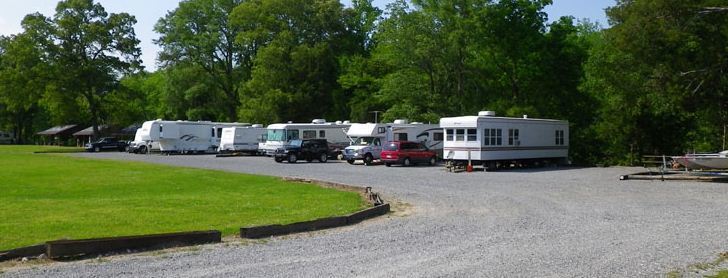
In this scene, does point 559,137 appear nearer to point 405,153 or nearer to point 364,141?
point 405,153

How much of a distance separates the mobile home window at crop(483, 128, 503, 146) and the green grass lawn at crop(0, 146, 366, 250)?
1154cm

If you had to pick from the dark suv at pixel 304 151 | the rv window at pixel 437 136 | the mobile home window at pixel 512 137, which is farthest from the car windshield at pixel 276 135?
the mobile home window at pixel 512 137

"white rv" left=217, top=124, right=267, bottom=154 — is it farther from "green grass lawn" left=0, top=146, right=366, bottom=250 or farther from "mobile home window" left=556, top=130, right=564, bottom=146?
"green grass lawn" left=0, top=146, right=366, bottom=250

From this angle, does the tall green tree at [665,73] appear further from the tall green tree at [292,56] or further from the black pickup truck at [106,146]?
the black pickup truck at [106,146]

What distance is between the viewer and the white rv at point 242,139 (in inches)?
1954

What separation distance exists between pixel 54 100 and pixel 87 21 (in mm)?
8995

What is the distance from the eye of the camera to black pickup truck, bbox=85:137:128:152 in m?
60.6

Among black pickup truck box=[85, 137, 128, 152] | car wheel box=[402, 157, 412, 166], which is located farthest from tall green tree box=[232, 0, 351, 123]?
car wheel box=[402, 157, 412, 166]

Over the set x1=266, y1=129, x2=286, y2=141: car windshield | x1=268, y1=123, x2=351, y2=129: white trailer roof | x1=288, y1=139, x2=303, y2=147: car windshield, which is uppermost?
x1=268, y1=123, x2=351, y2=129: white trailer roof

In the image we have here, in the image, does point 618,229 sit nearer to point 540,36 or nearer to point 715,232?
point 715,232

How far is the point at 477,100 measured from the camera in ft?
155

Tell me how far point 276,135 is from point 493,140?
709 inches

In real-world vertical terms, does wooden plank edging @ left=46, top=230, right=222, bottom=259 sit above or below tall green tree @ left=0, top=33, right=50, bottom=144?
below

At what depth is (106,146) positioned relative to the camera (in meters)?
61.6
